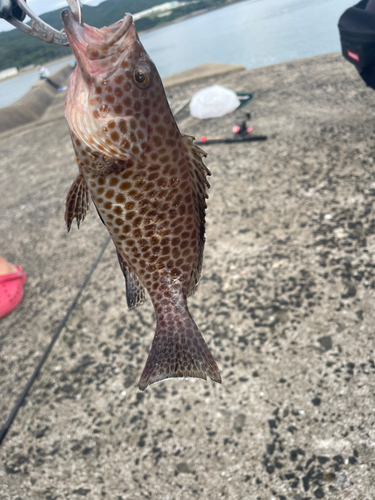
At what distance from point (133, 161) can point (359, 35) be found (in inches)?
156

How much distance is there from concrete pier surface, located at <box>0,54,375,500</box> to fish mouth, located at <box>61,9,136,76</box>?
7.39 ft

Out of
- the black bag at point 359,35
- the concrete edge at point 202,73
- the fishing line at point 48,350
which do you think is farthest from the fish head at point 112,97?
the concrete edge at point 202,73

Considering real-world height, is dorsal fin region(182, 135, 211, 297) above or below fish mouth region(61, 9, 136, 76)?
below

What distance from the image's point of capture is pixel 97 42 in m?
0.98

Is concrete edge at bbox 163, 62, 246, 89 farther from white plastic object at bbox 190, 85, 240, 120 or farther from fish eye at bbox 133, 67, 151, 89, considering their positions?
fish eye at bbox 133, 67, 151, 89

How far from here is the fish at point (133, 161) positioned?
1.00 metres

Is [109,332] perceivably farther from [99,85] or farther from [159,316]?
[99,85]

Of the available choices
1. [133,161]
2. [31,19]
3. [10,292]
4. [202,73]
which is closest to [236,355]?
[133,161]

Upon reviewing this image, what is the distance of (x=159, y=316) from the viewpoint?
119 cm

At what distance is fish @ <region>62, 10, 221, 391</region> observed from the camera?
100 centimetres

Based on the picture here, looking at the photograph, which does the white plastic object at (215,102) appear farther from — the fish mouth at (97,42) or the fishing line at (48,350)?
the fish mouth at (97,42)

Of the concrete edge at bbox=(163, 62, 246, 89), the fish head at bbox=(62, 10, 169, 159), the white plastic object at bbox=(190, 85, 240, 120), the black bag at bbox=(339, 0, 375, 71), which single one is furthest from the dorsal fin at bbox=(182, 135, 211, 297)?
the concrete edge at bbox=(163, 62, 246, 89)

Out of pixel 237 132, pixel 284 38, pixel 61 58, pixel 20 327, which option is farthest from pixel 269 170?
pixel 61 58

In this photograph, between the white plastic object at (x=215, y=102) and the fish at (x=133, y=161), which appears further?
the white plastic object at (x=215, y=102)
